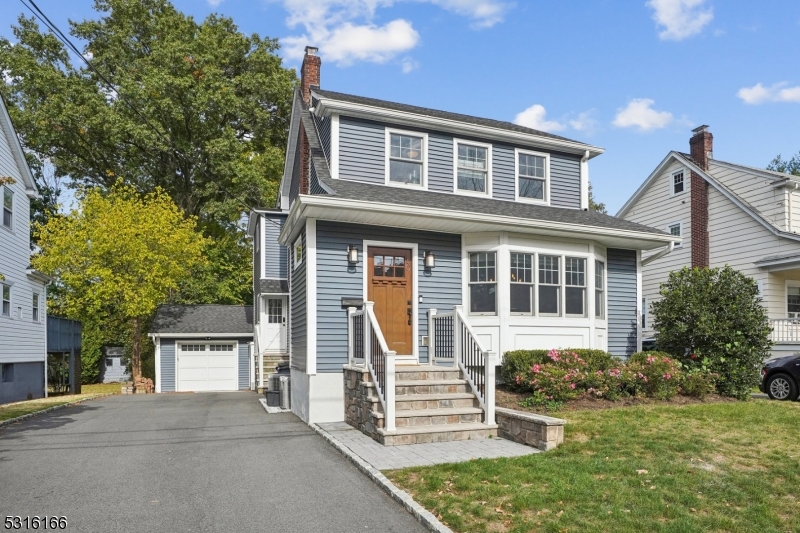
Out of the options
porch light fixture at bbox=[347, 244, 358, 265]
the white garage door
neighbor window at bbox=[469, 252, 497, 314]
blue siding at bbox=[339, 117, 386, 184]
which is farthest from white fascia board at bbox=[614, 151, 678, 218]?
the white garage door

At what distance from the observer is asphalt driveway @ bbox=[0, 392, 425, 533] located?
5145mm

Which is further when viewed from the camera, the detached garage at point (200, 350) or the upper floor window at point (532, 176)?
the detached garage at point (200, 350)

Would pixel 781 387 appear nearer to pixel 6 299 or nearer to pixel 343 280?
pixel 343 280

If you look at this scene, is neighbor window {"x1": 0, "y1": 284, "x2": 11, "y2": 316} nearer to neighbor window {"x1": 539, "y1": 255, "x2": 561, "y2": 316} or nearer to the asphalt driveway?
the asphalt driveway

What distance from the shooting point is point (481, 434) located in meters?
8.52

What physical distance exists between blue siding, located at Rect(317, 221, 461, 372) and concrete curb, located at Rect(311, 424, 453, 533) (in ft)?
8.72

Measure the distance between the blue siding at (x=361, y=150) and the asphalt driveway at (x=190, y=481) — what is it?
5.21m

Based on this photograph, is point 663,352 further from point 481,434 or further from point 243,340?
point 243,340

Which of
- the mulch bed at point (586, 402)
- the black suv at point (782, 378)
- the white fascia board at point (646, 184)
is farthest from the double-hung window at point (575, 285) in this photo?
the white fascia board at point (646, 184)

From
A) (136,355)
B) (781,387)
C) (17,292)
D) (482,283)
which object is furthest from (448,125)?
(136,355)

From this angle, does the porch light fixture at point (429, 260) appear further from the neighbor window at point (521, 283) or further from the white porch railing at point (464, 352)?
the neighbor window at point (521, 283)

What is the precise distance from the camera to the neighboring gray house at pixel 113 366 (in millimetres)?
29766

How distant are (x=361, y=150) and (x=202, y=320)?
Answer: 1480 cm

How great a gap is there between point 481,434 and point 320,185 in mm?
5719
